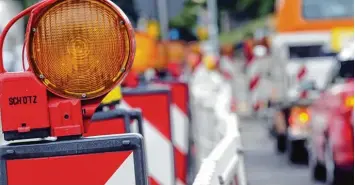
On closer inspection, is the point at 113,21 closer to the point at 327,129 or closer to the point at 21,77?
the point at 21,77

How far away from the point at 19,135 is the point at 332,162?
26.0 feet

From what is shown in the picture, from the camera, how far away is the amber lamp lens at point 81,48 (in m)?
4.68

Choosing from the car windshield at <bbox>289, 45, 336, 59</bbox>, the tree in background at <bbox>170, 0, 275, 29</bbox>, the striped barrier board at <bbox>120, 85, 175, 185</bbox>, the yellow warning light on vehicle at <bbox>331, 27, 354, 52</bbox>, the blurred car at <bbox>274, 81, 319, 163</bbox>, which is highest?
the striped barrier board at <bbox>120, 85, 175, 185</bbox>

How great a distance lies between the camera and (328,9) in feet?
74.4

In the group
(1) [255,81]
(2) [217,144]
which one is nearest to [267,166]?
(2) [217,144]

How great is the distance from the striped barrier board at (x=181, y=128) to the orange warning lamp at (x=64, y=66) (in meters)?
5.15

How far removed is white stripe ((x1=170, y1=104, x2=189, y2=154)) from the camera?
424 inches

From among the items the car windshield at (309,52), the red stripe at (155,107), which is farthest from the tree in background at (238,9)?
the red stripe at (155,107)

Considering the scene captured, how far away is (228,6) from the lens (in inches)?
2625

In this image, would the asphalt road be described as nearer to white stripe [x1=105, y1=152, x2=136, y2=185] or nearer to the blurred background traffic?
the blurred background traffic

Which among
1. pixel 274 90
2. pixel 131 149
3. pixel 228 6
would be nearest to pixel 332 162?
pixel 131 149

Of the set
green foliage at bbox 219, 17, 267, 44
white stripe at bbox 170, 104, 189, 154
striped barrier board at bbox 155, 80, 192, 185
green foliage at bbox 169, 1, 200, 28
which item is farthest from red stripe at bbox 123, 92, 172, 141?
green foliage at bbox 169, 1, 200, 28

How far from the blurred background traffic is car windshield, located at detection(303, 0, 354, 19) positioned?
19 mm

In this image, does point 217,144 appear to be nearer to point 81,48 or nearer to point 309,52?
point 81,48
